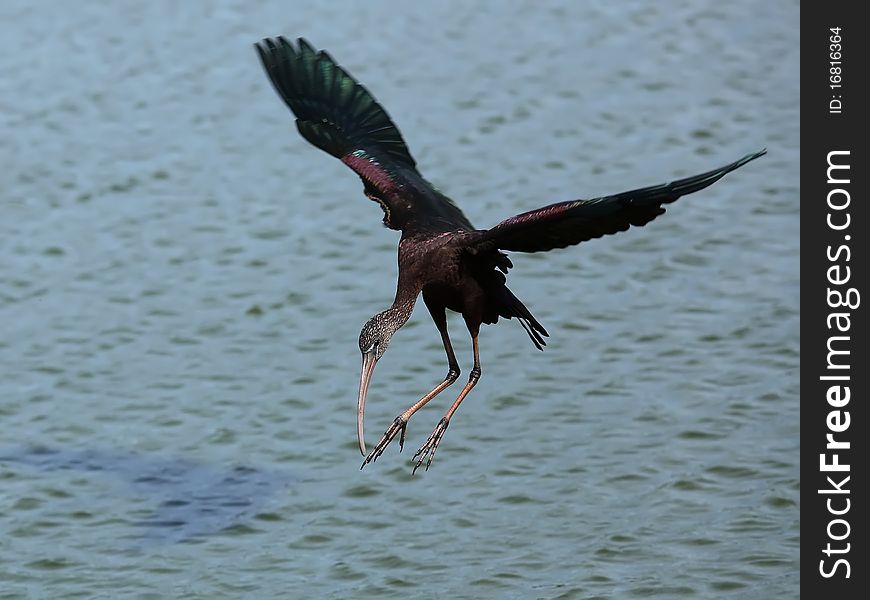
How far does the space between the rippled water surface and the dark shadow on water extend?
2 centimetres

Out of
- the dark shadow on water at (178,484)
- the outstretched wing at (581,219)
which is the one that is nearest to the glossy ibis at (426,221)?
the outstretched wing at (581,219)

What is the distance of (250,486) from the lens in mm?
10945

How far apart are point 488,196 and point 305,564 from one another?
5.67 meters

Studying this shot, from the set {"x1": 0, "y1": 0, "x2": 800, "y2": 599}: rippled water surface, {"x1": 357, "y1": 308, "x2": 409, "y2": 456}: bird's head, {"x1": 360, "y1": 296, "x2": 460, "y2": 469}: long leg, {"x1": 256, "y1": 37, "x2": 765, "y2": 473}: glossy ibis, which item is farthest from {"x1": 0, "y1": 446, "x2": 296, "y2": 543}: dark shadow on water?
{"x1": 357, "y1": 308, "x2": 409, "y2": 456}: bird's head

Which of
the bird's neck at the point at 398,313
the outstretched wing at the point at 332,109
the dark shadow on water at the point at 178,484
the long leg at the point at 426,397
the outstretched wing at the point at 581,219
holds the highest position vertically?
the outstretched wing at the point at 332,109

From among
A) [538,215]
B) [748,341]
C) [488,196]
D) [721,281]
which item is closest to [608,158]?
[488,196]

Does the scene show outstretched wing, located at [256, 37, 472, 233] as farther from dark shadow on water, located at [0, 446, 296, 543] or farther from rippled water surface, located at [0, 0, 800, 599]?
dark shadow on water, located at [0, 446, 296, 543]

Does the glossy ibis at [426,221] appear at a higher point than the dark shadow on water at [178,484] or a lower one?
higher

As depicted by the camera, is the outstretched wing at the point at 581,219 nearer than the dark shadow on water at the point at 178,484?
Yes

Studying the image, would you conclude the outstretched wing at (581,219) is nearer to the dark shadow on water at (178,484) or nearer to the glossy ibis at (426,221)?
the glossy ibis at (426,221)

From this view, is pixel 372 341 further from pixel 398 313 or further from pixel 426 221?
pixel 426 221

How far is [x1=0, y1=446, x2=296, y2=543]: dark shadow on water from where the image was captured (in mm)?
10609

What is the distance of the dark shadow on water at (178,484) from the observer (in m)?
10.6
